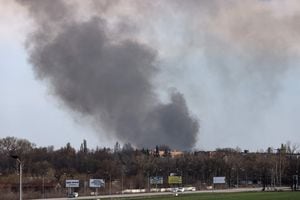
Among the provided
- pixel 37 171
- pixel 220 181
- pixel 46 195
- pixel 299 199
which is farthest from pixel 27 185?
pixel 299 199

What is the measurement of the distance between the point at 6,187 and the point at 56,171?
44818 mm

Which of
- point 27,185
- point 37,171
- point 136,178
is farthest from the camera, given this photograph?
point 136,178

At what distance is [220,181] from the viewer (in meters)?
185

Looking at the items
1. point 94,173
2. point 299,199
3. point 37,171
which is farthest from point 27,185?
point 299,199

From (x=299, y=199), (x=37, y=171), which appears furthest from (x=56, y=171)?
(x=299, y=199)

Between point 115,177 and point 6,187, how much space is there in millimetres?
59852

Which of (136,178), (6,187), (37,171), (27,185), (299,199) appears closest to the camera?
(299,199)

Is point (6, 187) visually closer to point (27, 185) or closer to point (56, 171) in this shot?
point (27, 185)

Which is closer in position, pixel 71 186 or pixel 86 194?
Answer: pixel 71 186

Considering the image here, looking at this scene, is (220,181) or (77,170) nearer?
(220,181)

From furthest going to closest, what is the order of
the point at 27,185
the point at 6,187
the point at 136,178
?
1. the point at 136,178
2. the point at 27,185
3. the point at 6,187

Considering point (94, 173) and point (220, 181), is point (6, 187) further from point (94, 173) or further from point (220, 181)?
point (220, 181)

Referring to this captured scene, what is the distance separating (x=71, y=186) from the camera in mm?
142375

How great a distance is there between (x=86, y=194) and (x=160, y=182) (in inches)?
1630
